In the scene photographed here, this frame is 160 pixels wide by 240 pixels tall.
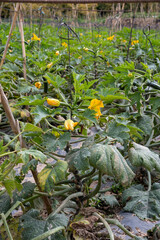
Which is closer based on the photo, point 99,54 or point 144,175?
point 144,175

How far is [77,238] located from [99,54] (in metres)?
2.15

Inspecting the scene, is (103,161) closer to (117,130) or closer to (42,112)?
(117,130)

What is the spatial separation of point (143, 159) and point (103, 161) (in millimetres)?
192

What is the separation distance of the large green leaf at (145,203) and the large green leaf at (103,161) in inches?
11.7

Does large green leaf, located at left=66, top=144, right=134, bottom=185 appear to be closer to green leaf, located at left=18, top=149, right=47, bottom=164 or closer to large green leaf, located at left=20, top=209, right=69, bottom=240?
green leaf, located at left=18, top=149, right=47, bottom=164

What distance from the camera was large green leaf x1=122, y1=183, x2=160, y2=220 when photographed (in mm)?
1237

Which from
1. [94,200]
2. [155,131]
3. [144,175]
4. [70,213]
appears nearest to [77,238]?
[70,213]

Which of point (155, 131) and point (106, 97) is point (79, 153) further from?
point (155, 131)

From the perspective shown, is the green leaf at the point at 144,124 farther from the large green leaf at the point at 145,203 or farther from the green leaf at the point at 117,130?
the green leaf at the point at 117,130

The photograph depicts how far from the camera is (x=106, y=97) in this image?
122 centimetres

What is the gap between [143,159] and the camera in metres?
1.08

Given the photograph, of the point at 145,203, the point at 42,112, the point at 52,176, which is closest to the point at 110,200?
the point at 145,203

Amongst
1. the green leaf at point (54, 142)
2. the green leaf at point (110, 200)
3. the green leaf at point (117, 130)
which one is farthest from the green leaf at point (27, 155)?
the green leaf at point (110, 200)

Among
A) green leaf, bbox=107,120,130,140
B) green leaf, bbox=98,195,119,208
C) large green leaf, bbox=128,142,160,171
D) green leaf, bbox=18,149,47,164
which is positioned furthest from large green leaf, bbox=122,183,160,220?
green leaf, bbox=18,149,47,164
